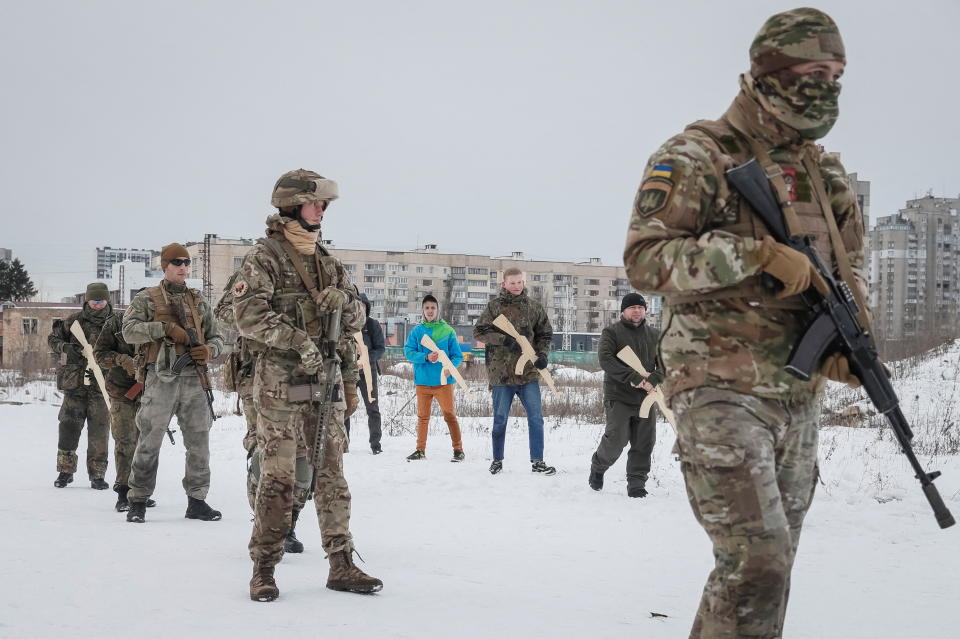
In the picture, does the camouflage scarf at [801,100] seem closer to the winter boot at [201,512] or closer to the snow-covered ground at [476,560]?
the snow-covered ground at [476,560]

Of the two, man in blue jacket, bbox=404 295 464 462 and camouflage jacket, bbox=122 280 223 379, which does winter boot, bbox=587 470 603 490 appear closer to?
man in blue jacket, bbox=404 295 464 462

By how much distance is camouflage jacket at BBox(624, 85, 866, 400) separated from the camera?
2.91 meters

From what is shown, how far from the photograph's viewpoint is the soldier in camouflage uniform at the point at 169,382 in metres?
7.85

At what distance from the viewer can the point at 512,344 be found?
10078 mm

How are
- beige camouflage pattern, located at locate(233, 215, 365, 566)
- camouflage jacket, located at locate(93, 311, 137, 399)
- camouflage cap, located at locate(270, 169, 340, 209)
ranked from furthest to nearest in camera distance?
camouflage jacket, located at locate(93, 311, 137, 399) → camouflage cap, located at locate(270, 169, 340, 209) → beige camouflage pattern, located at locate(233, 215, 365, 566)

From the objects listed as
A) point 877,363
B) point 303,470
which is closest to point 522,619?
point 303,470

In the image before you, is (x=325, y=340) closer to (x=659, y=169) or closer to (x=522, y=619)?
(x=522, y=619)

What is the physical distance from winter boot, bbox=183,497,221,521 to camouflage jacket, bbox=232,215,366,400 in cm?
288

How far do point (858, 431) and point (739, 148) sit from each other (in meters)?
10.2

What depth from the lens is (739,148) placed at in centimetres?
316

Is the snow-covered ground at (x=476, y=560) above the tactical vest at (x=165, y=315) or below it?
below

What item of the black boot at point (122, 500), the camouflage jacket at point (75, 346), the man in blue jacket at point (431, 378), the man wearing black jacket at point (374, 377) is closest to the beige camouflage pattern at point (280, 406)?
the black boot at point (122, 500)

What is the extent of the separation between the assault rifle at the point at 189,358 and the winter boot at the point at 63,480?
2.71 m

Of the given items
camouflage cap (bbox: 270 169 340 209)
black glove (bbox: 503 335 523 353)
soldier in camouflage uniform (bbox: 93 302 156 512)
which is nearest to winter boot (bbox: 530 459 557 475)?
black glove (bbox: 503 335 523 353)
